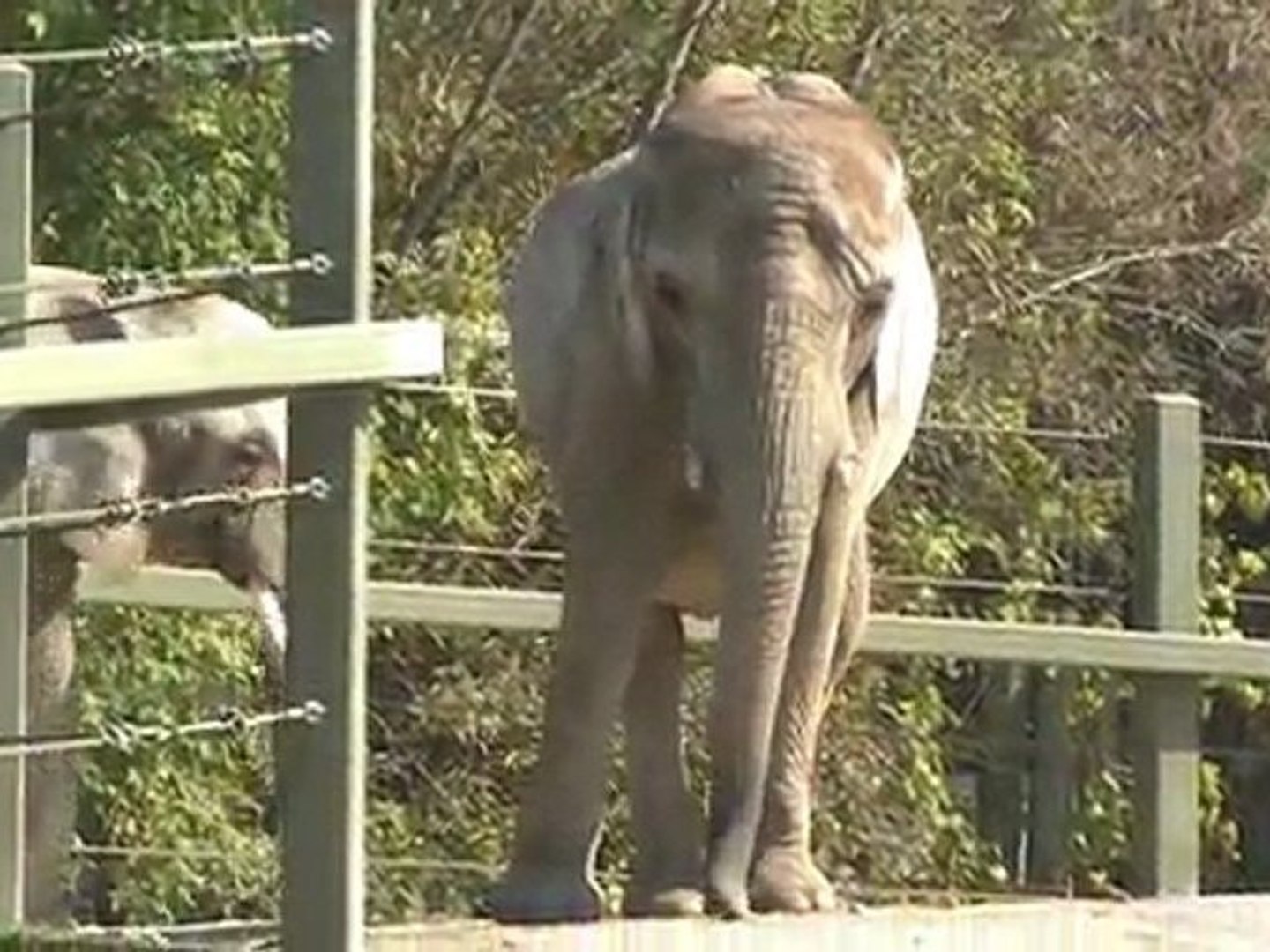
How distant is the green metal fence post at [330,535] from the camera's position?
4273 mm

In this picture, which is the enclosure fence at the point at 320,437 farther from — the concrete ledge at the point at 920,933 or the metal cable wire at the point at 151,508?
the concrete ledge at the point at 920,933

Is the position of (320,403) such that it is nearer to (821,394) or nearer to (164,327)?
(821,394)

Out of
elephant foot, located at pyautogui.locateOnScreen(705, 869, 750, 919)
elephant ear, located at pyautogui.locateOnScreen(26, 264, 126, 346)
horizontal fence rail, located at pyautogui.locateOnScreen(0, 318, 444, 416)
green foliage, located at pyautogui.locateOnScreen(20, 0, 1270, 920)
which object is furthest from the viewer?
green foliage, located at pyautogui.locateOnScreen(20, 0, 1270, 920)

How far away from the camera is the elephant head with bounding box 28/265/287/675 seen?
9711 mm

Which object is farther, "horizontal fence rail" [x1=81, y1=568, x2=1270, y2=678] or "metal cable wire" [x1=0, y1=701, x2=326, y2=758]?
"horizontal fence rail" [x1=81, y1=568, x2=1270, y2=678]

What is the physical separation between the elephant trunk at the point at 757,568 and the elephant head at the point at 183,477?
287 centimetres

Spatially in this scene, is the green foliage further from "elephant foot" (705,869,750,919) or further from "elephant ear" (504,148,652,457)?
"elephant foot" (705,869,750,919)

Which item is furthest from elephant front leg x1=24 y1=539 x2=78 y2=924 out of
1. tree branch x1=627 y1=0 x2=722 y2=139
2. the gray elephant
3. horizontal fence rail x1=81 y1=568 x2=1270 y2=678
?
tree branch x1=627 y1=0 x2=722 y2=139

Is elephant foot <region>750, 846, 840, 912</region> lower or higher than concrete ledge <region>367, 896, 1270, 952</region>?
higher

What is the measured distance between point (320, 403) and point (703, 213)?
2.56m

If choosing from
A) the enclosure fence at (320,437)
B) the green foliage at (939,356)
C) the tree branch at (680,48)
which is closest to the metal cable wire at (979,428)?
the green foliage at (939,356)

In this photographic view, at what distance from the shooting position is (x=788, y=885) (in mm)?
6832

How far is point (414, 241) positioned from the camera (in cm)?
1227

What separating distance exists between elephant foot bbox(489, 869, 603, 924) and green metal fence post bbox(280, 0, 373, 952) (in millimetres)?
2418
